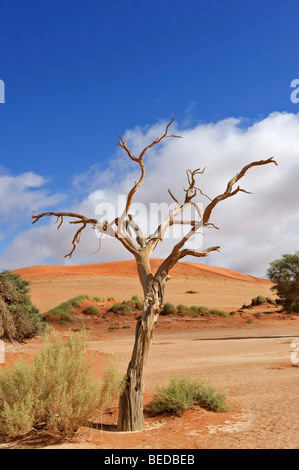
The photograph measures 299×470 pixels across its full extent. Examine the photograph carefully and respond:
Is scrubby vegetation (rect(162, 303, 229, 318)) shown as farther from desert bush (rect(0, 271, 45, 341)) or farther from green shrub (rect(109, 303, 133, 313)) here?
desert bush (rect(0, 271, 45, 341))

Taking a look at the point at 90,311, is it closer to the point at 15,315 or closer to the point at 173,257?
the point at 15,315

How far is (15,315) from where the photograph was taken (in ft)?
62.8

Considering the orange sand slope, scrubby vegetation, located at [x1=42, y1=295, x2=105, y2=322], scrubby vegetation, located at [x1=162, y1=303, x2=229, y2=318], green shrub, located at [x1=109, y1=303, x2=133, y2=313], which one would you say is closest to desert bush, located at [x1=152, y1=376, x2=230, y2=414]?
scrubby vegetation, located at [x1=42, y1=295, x2=105, y2=322]

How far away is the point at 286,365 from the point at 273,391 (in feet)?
14.7

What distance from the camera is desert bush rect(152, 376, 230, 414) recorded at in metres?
8.57

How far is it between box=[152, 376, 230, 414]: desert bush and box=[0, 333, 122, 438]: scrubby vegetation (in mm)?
1391

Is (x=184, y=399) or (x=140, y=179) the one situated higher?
(x=140, y=179)

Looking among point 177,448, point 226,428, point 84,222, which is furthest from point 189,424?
A: point 84,222

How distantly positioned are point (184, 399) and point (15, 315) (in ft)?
40.4

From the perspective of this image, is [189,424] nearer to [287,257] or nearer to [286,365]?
[286,365]

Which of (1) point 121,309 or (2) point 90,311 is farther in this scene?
(1) point 121,309

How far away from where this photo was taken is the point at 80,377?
7328 mm

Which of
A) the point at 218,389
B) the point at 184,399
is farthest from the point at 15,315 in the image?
the point at 184,399

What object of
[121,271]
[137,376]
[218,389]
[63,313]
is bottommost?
[218,389]
